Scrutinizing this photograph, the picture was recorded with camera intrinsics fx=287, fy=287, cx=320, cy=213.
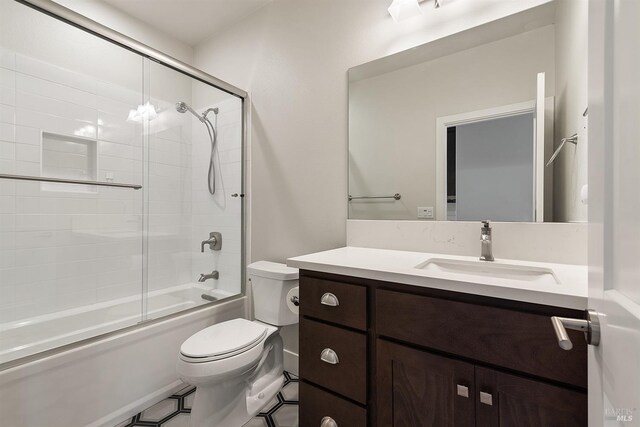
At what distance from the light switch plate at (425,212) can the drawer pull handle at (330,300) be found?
2.13 ft

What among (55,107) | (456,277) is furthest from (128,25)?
(456,277)

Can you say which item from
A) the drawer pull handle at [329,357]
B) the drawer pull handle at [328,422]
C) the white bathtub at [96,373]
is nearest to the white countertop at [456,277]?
the drawer pull handle at [329,357]

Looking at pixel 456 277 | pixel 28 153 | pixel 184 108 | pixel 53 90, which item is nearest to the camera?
pixel 456 277

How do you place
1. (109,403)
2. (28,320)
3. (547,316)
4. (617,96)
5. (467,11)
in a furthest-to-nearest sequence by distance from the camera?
(28,320)
(109,403)
(467,11)
(547,316)
(617,96)

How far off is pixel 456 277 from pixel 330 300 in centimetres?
45

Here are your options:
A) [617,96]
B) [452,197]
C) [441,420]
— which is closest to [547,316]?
[441,420]

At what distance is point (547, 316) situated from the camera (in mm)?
712

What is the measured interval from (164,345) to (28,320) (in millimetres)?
736

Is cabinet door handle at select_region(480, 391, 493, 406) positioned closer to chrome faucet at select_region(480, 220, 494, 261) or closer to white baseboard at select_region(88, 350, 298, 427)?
chrome faucet at select_region(480, 220, 494, 261)

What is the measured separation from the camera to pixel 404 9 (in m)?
1.41

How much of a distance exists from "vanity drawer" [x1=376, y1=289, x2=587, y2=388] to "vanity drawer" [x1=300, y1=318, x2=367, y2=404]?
0.45 feet

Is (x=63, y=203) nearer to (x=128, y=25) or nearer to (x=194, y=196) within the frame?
(x=194, y=196)

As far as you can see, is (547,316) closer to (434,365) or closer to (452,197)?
(434,365)

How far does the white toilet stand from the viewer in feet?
4.05
